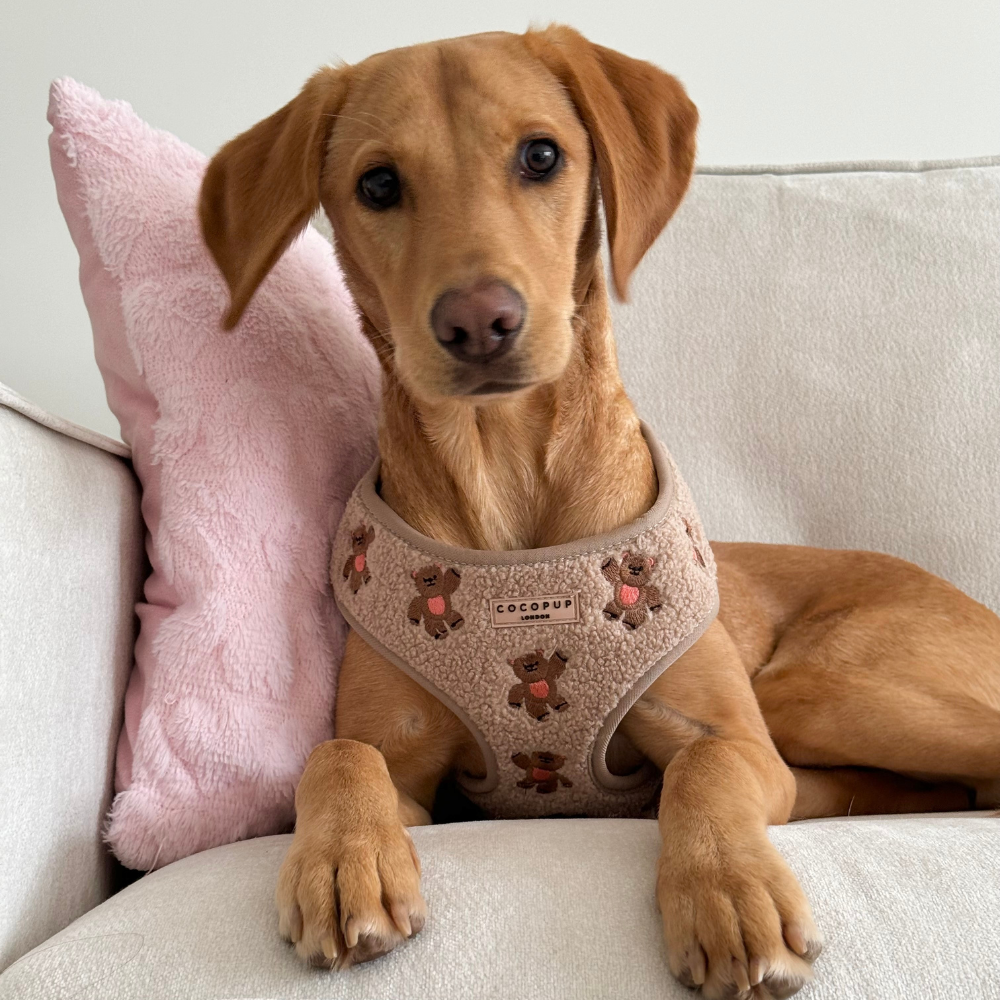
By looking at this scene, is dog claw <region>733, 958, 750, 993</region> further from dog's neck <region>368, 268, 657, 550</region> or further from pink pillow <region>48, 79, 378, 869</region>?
pink pillow <region>48, 79, 378, 869</region>

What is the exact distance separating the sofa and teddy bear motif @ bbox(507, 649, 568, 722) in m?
0.18

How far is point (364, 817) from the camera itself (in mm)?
1257

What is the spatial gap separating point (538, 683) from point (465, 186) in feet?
2.59

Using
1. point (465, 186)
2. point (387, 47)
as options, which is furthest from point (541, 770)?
point (387, 47)

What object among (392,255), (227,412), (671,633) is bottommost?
(671,633)

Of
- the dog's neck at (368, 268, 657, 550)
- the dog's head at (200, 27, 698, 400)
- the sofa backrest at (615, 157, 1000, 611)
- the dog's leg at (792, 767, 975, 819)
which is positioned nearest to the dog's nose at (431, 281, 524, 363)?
the dog's head at (200, 27, 698, 400)

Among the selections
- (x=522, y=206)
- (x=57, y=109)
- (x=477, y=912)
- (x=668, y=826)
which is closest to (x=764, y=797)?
(x=668, y=826)

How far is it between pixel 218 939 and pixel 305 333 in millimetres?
1163

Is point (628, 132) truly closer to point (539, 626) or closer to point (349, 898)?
point (539, 626)

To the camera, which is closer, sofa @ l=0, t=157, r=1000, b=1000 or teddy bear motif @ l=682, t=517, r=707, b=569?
sofa @ l=0, t=157, r=1000, b=1000

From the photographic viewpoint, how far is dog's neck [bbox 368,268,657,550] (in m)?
1.61

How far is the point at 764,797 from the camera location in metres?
1.40

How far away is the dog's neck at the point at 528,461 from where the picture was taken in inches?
63.2

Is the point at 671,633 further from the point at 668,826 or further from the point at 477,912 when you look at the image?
the point at 477,912
